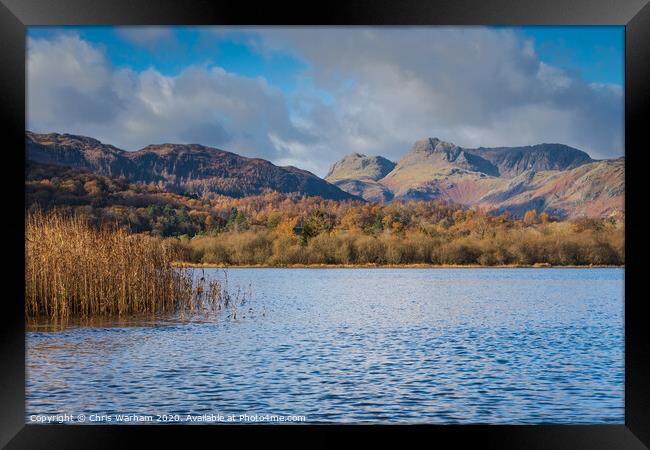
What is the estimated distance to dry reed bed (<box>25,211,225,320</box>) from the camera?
33.6ft

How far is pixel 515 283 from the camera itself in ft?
83.1

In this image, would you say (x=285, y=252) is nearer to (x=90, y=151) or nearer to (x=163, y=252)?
(x=163, y=252)

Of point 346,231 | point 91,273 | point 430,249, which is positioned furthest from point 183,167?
point 91,273

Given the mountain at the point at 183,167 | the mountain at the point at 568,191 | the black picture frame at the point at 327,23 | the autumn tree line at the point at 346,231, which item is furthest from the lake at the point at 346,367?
the mountain at the point at 183,167

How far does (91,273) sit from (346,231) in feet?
89.3

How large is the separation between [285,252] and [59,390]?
26.7 m

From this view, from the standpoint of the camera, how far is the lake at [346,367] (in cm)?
666

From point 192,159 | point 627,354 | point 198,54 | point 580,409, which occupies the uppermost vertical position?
point 198,54

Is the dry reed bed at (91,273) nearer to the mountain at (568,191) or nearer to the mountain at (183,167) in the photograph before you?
the mountain at (568,191)

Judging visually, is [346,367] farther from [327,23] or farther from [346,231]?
[346,231]

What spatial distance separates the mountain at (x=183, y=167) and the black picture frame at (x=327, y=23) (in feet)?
186

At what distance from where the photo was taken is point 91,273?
1079 centimetres

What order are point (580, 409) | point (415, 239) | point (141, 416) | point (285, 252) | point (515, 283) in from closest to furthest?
point (141, 416), point (580, 409), point (515, 283), point (285, 252), point (415, 239)

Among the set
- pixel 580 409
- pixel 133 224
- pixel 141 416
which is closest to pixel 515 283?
pixel 580 409
